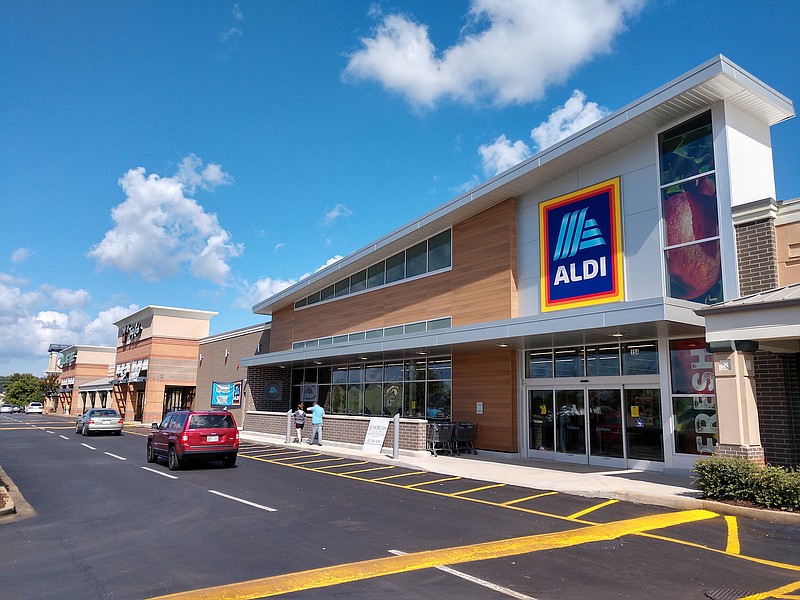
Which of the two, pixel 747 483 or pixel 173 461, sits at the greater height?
pixel 747 483

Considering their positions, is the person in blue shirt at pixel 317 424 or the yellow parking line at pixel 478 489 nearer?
the yellow parking line at pixel 478 489

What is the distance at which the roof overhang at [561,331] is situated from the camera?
13562 millimetres

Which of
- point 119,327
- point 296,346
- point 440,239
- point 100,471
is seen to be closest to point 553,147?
point 440,239

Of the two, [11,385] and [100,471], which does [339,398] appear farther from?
[11,385]

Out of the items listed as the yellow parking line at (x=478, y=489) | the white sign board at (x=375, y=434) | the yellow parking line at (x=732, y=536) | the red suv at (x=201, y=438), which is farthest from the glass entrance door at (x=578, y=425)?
the red suv at (x=201, y=438)

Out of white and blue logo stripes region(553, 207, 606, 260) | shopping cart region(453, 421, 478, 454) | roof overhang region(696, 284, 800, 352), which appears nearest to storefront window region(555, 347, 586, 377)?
white and blue logo stripes region(553, 207, 606, 260)

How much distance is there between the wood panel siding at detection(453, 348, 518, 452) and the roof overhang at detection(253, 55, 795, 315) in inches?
199

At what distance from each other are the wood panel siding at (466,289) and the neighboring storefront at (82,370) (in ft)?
192

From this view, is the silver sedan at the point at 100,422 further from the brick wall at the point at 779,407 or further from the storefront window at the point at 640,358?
the brick wall at the point at 779,407

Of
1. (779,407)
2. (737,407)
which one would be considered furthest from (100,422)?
(779,407)

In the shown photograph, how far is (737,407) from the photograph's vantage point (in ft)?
39.1

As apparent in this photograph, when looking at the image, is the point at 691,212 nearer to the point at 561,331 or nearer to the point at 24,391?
the point at 561,331

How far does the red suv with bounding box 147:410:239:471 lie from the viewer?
17078 mm

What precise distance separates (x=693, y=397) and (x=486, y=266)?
26.5 feet
